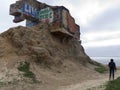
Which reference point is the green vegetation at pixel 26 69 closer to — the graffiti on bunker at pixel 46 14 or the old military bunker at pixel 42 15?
the old military bunker at pixel 42 15

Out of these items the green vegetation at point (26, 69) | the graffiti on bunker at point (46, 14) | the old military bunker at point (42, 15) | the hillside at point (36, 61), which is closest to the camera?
the hillside at point (36, 61)

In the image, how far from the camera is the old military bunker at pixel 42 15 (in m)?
34.4

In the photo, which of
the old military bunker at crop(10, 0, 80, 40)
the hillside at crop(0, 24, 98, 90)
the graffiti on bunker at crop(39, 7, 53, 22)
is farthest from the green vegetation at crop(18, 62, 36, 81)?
the graffiti on bunker at crop(39, 7, 53, 22)

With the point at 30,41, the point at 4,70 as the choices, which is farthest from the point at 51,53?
the point at 4,70

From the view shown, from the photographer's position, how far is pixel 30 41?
32281 mm

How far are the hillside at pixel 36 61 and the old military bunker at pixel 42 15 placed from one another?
113cm

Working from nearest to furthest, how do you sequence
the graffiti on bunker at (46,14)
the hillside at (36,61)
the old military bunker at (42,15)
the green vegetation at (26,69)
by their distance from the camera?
the hillside at (36,61) → the green vegetation at (26,69) → the old military bunker at (42,15) → the graffiti on bunker at (46,14)

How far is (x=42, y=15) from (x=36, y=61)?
27.9 ft

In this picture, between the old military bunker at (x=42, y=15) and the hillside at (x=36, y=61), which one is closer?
the hillside at (x=36, y=61)

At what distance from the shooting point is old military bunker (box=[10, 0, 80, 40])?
113 feet

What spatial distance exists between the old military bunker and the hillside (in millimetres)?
1135

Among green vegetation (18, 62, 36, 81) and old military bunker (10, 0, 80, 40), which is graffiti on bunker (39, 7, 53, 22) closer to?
old military bunker (10, 0, 80, 40)

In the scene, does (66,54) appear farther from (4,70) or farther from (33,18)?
(4,70)

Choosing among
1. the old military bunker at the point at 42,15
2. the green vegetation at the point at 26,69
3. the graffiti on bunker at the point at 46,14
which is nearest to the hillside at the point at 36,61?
the green vegetation at the point at 26,69
